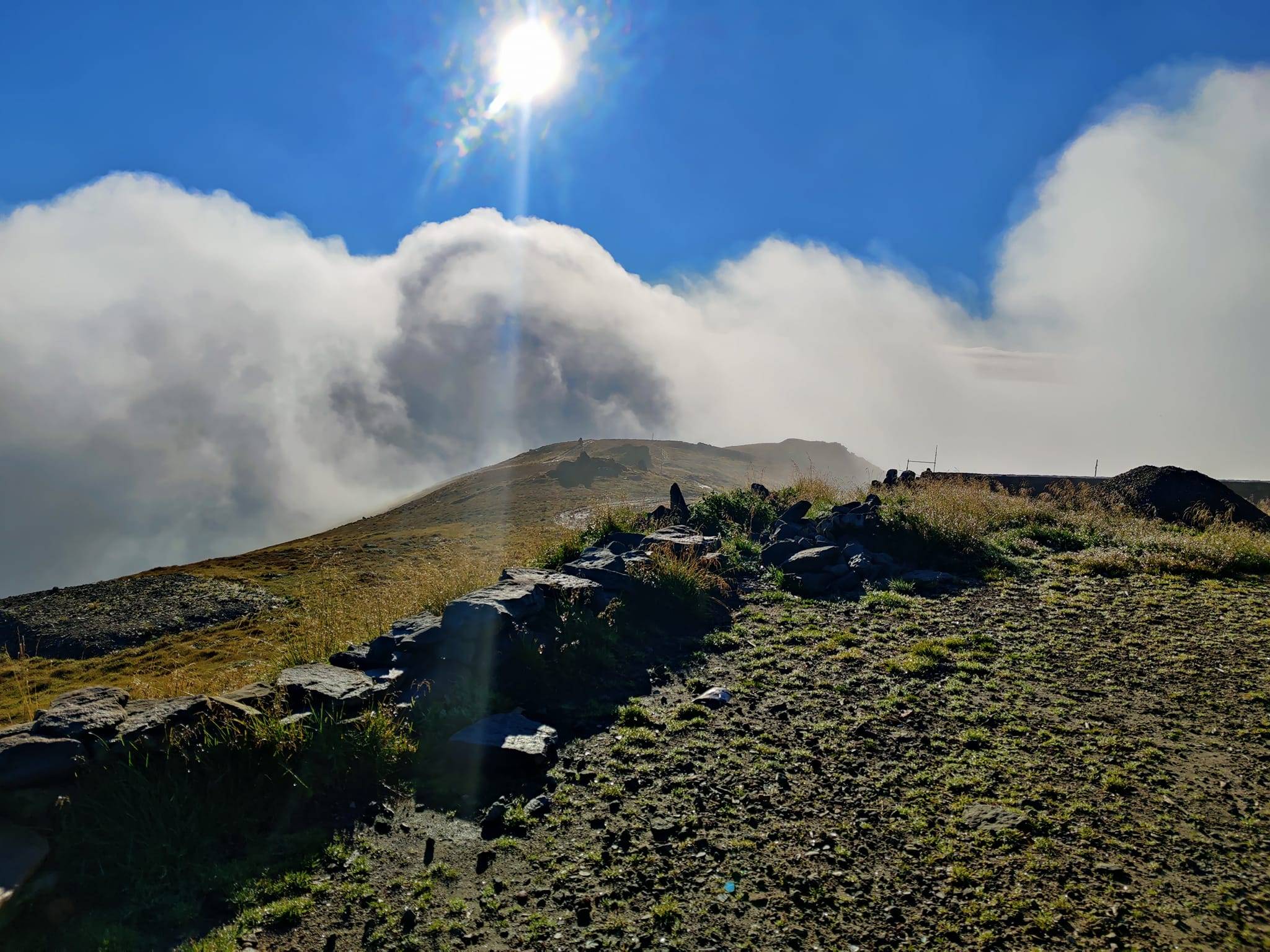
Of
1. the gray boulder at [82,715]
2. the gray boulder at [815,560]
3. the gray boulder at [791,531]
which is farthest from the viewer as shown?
the gray boulder at [791,531]

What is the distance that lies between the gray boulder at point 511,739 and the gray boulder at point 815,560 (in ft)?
20.9

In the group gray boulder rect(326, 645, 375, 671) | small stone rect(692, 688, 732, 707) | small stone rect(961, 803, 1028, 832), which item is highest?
gray boulder rect(326, 645, 375, 671)

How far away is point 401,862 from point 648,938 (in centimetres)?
179

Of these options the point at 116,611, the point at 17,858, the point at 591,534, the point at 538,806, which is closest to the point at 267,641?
the point at 116,611

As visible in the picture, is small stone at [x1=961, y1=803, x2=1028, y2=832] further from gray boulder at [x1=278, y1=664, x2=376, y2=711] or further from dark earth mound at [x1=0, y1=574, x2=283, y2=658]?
dark earth mound at [x1=0, y1=574, x2=283, y2=658]

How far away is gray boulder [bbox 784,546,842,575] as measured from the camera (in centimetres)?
1108

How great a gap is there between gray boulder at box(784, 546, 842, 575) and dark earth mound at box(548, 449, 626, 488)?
102ft

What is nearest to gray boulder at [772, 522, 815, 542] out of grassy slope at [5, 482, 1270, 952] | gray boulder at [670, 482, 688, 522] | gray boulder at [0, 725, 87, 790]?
gray boulder at [670, 482, 688, 522]

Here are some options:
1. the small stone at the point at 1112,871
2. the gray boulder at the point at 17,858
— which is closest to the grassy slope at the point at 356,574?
the gray boulder at the point at 17,858

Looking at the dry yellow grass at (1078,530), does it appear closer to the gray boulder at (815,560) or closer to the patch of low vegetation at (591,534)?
the gray boulder at (815,560)

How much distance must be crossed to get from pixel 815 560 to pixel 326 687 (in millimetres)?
7972

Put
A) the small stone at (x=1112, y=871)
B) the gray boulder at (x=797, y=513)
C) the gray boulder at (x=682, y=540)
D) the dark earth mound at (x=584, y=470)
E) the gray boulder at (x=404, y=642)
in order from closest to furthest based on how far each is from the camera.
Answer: the small stone at (x=1112, y=871) < the gray boulder at (x=404, y=642) < the gray boulder at (x=682, y=540) < the gray boulder at (x=797, y=513) < the dark earth mound at (x=584, y=470)

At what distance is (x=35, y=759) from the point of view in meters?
4.27

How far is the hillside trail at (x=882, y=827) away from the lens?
3.47 m
